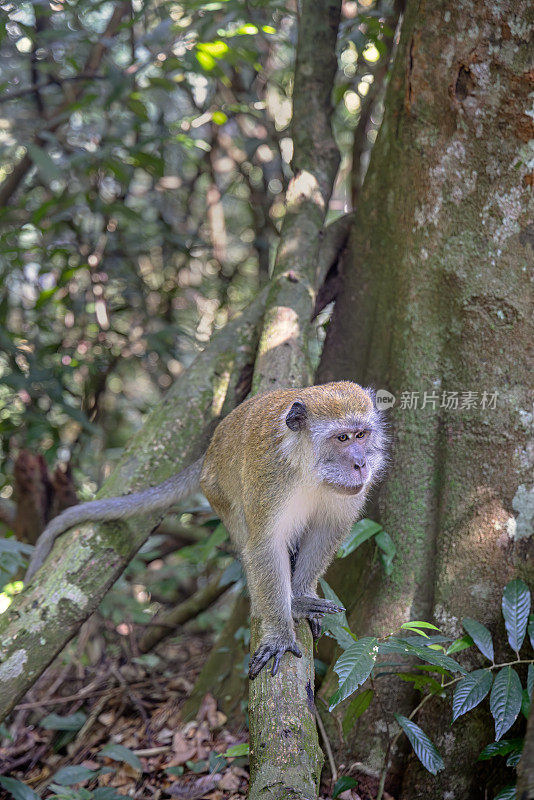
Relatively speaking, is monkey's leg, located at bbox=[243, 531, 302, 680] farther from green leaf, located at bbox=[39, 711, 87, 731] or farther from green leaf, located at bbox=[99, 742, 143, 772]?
green leaf, located at bbox=[39, 711, 87, 731]

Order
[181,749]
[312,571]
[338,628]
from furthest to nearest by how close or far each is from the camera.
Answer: [181,749], [312,571], [338,628]

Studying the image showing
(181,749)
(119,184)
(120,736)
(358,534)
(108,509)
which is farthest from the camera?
(119,184)

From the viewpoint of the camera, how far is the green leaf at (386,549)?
344 centimetres

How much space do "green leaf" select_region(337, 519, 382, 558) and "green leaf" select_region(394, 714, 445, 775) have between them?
2.71ft

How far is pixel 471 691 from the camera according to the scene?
2.88m

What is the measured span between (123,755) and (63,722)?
775 mm

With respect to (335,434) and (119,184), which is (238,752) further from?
(119,184)

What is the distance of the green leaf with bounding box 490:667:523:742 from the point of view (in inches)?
107

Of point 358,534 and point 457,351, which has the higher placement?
point 457,351

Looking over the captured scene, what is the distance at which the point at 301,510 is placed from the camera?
10.3 ft

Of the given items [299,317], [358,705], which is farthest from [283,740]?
[299,317]

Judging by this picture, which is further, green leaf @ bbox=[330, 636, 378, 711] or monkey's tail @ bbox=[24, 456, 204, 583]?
monkey's tail @ bbox=[24, 456, 204, 583]

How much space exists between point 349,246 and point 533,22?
167 centimetres

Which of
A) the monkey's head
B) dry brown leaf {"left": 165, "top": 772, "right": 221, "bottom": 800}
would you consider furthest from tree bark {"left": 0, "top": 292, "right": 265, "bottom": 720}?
the monkey's head
